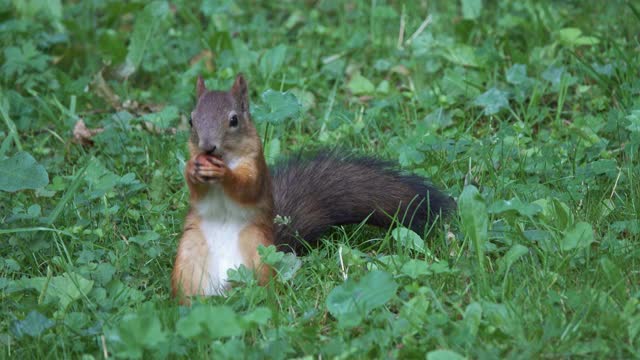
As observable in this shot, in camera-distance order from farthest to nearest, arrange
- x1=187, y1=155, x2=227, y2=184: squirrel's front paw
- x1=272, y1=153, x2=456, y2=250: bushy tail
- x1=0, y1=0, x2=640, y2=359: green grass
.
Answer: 1. x1=272, y1=153, x2=456, y2=250: bushy tail
2. x1=187, y1=155, x2=227, y2=184: squirrel's front paw
3. x1=0, y1=0, x2=640, y2=359: green grass

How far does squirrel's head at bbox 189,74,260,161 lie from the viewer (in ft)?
7.77

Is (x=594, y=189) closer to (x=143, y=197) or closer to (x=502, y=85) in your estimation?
(x=502, y=85)

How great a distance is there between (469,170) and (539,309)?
853mm

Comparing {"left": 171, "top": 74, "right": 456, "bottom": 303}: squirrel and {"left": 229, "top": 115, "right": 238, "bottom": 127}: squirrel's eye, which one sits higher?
{"left": 229, "top": 115, "right": 238, "bottom": 127}: squirrel's eye

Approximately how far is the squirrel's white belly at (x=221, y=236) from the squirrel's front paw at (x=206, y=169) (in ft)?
0.22

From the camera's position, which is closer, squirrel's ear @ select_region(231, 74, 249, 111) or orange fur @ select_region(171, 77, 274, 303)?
orange fur @ select_region(171, 77, 274, 303)

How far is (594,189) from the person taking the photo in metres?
2.73

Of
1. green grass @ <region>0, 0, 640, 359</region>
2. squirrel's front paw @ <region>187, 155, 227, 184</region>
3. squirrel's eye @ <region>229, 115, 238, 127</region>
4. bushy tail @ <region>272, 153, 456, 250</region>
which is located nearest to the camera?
green grass @ <region>0, 0, 640, 359</region>

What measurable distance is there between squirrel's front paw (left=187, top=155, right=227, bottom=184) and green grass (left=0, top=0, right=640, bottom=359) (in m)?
0.21

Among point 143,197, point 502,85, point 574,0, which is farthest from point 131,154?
point 574,0

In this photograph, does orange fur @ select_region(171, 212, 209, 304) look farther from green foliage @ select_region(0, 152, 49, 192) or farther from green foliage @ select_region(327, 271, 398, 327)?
green foliage @ select_region(0, 152, 49, 192)

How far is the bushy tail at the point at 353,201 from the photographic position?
2.58 metres

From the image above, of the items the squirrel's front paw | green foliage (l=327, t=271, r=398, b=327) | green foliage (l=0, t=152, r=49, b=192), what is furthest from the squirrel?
green foliage (l=0, t=152, r=49, b=192)

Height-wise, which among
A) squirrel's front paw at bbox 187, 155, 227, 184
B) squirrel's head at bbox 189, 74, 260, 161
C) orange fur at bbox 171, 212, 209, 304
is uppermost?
squirrel's head at bbox 189, 74, 260, 161
